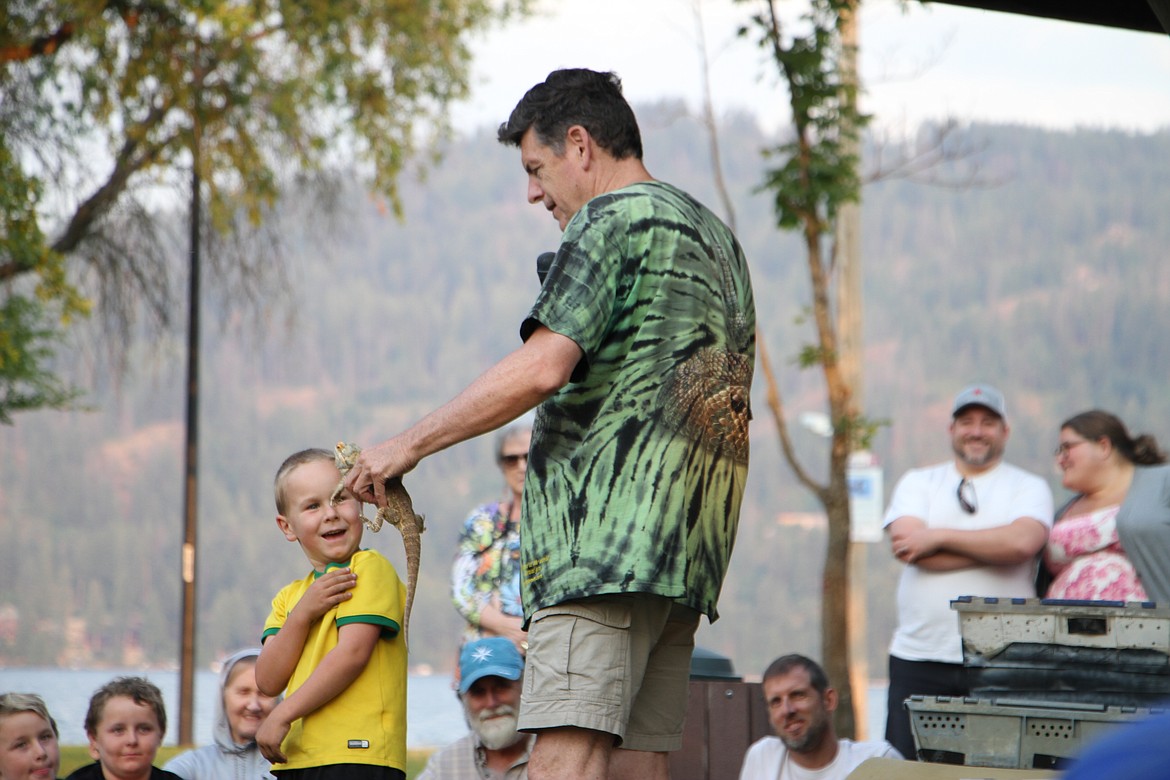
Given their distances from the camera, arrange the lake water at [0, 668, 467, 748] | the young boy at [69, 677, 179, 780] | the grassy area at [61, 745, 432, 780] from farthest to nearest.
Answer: the lake water at [0, 668, 467, 748] → the grassy area at [61, 745, 432, 780] → the young boy at [69, 677, 179, 780]

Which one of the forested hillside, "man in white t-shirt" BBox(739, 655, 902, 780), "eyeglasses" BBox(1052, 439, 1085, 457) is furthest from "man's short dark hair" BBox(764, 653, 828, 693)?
the forested hillside

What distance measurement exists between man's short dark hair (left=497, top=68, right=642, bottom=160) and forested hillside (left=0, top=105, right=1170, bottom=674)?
8.46 meters

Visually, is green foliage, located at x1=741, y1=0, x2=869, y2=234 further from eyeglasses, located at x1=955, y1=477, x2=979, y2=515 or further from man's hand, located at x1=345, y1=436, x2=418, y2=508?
man's hand, located at x1=345, y1=436, x2=418, y2=508

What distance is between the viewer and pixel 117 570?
25.8m

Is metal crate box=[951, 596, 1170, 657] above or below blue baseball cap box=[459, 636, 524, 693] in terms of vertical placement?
below

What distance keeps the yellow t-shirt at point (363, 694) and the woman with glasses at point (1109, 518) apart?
2.54m

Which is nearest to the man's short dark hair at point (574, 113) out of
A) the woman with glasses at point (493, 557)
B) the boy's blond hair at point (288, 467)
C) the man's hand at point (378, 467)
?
the man's hand at point (378, 467)

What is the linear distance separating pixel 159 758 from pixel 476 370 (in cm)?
2101

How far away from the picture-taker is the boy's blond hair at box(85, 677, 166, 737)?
460cm

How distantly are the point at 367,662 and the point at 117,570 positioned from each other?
23950 millimetres

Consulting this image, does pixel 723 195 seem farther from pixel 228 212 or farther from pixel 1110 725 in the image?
pixel 1110 725

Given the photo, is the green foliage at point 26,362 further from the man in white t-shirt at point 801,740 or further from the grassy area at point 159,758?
the man in white t-shirt at point 801,740

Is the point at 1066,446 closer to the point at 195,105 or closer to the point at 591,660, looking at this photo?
the point at 591,660

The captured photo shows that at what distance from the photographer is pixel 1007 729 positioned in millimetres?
3453
